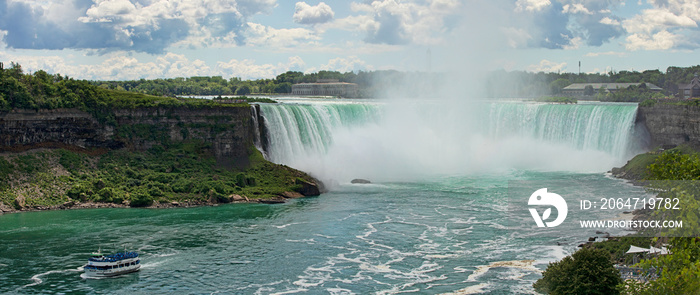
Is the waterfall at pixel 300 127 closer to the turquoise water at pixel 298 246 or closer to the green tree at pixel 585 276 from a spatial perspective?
the turquoise water at pixel 298 246

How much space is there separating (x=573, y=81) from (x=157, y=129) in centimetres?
9136

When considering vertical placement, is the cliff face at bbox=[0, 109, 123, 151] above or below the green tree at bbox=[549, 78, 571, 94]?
below

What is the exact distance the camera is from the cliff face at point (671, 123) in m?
58.6

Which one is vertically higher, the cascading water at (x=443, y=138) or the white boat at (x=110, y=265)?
the cascading water at (x=443, y=138)

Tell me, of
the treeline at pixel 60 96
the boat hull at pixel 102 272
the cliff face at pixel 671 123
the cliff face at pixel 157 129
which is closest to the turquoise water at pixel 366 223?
the boat hull at pixel 102 272

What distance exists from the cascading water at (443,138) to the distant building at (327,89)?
1852 inches

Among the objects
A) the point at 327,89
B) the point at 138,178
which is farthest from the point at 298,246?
the point at 327,89

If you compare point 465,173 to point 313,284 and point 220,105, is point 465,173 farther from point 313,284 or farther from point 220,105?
point 313,284

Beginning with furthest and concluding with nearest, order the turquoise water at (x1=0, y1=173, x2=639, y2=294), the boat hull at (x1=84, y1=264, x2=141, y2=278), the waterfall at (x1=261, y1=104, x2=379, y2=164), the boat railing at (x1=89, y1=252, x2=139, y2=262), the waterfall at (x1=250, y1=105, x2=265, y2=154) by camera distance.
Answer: the waterfall at (x1=261, y1=104, x2=379, y2=164)
the waterfall at (x1=250, y1=105, x2=265, y2=154)
the boat railing at (x1=89, y1=252, x2=139, y2=262)
the boat hull at (x1=84, y1=264, x2=141, y2=278)
the turquoise water at (x1=0, y1=173, x2=639, y2=294)

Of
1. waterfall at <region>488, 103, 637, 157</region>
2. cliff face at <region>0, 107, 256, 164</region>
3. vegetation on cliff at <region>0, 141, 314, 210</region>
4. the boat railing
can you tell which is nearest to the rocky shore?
vegetation on cliff at <region>0, 141, 314, 210</region>

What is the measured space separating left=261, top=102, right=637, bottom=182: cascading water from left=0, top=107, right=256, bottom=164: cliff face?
3.73 meters

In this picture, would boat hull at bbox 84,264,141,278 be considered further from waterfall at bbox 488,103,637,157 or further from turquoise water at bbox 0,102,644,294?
waterfall at bbox 488,103,637,157

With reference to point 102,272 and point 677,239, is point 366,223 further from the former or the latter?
point 677,239

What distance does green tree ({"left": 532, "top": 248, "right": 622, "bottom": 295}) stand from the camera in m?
26.3
